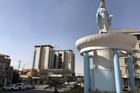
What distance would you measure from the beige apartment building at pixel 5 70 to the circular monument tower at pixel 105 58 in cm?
3561

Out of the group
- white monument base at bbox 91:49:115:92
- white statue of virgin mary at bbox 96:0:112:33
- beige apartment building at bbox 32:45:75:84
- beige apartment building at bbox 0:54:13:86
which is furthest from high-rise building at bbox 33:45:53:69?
white monument base at bbox 91:49:115:92

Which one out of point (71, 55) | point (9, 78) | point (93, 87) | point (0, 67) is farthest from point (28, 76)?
point (93, 87)

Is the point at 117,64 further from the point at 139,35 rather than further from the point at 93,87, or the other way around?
the point at 139,35

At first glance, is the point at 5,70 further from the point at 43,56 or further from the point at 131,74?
the point at 43,56

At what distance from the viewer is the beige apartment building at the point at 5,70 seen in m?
49.6

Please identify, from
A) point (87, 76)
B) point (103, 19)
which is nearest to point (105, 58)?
point (87, 76)

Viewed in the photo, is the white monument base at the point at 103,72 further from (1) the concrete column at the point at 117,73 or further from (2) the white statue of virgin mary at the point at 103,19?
(2) the white statue of virgin mary at the point at 103,19

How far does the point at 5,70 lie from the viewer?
169ft

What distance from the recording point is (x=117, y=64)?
57.3 ft

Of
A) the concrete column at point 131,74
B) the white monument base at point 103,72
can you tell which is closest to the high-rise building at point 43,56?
the concrete column at point 131,74

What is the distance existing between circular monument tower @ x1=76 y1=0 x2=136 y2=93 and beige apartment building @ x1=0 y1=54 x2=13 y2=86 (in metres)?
35.6

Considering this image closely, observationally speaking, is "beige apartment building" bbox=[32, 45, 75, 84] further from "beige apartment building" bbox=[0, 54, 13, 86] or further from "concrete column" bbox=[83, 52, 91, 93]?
"concrete column" bbox=[83, 52, 91, 93]

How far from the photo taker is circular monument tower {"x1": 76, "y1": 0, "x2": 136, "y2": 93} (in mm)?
17672

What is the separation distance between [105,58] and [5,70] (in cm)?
3958
